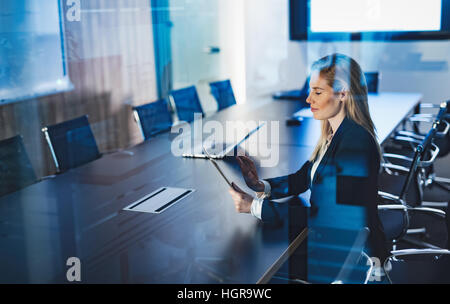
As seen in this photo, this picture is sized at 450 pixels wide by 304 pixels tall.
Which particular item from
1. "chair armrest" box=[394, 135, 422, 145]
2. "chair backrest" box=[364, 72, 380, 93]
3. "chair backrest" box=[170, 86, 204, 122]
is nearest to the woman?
"chair backrest" box=[364, 72, 380, 93]

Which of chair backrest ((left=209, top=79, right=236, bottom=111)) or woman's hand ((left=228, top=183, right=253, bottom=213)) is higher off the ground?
chair backrest ((left=209, top=79, right=236, bottom=111))

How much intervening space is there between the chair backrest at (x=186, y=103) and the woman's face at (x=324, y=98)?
1.70 meters

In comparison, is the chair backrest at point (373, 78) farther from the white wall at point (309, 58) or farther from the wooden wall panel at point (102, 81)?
the wooden wall panel at point (102, 81)

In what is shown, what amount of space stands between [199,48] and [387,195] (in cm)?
316

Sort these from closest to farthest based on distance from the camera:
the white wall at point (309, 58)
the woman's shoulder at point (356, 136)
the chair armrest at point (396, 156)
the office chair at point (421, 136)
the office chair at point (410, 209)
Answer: the woman's shoulder at point (356, 136) < the office chair at point (410, 209) < the white wall at point (309, 58) < the office chair at point (421, 136) < the chair armrest at point (396, 156)

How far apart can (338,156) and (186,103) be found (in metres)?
2.06

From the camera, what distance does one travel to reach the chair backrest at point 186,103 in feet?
13.1

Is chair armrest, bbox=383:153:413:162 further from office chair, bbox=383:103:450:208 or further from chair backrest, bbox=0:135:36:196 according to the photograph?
chair backrest, bbox=0:135:36:196

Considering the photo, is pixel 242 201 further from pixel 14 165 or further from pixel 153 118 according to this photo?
pixel 153 118

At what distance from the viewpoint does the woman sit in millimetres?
2178

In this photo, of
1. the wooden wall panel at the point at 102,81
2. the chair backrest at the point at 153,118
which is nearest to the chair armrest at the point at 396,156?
the chair backrest at the point at 153,118

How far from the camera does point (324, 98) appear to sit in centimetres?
224

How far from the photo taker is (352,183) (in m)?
2.30
